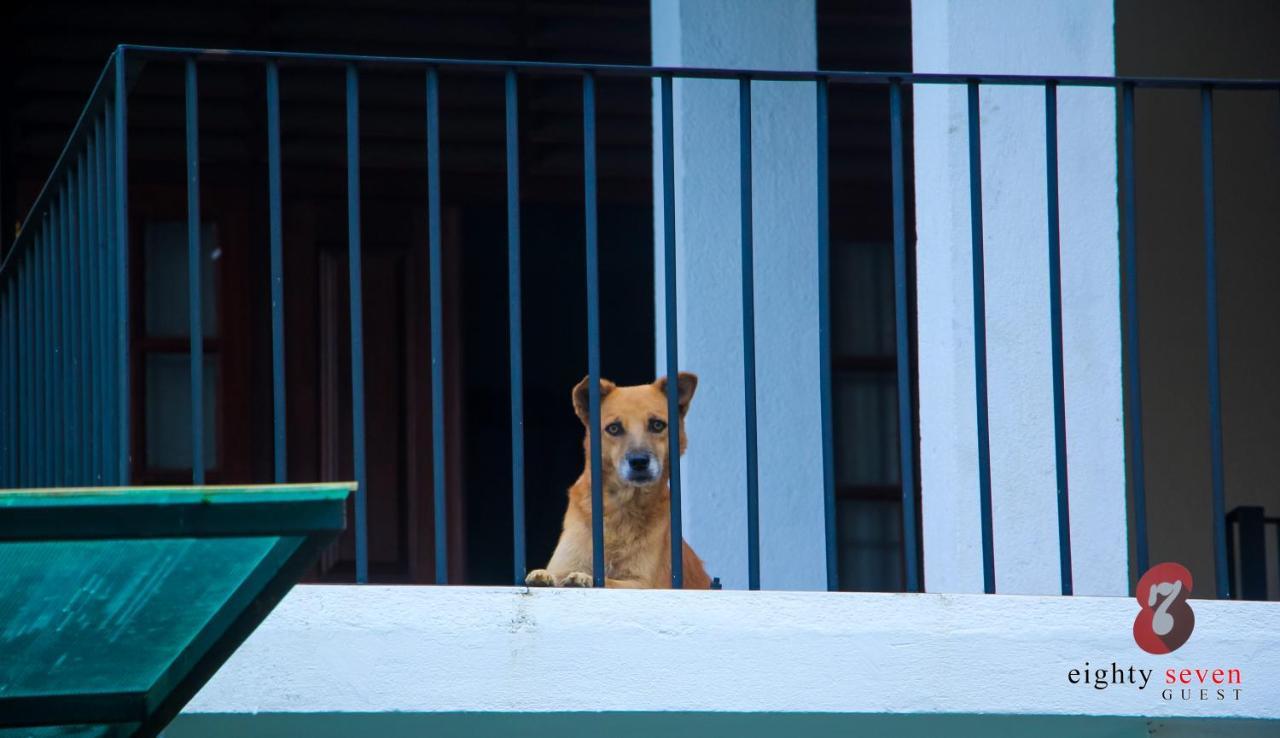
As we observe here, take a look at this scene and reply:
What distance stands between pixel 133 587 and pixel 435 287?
173cm

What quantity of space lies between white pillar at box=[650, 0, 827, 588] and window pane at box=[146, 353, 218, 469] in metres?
1.92

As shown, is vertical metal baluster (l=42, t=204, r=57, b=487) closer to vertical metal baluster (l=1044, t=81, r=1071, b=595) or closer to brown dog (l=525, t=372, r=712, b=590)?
brown dog (l=525, t=372, r=712, b=590)

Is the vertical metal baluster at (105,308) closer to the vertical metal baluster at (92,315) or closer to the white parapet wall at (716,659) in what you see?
the vertical metal baluster at (92,315)

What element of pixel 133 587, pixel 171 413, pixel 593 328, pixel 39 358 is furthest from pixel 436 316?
pixel 171 413

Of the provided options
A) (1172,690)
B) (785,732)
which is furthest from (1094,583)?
(785,732)

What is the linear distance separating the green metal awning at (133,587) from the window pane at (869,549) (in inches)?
170

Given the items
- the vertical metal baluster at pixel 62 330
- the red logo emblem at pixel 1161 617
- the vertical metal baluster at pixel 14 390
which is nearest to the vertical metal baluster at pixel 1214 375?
the red logo emblem at pixel 1161 617

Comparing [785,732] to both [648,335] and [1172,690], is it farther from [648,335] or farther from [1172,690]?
[648,335]

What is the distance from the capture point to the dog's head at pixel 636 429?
19.9ft

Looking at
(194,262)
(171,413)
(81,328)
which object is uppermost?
(194,262)

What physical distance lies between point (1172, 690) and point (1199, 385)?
113 inches

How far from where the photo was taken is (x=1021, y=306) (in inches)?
220


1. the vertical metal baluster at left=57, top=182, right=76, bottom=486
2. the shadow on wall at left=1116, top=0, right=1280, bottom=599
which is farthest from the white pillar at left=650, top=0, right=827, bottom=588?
the vertical metal baluster at left=57, top=182, right=76, bottom=486

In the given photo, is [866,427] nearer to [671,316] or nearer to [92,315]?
[671,316]
